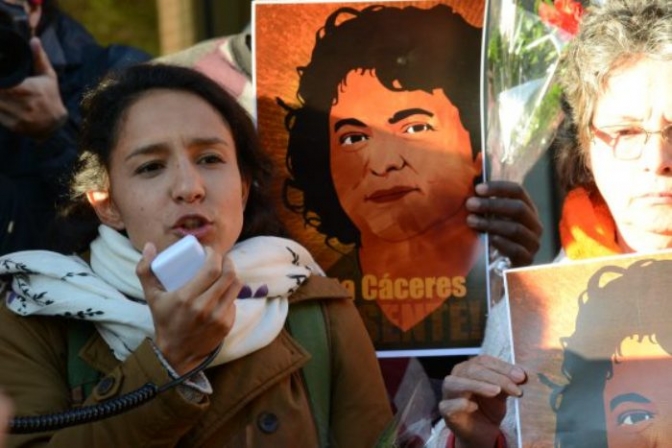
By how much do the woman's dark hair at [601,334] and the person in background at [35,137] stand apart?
1.08m

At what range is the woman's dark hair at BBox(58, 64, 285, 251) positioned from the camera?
2.62 meters

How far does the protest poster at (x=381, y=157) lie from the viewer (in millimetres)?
2865

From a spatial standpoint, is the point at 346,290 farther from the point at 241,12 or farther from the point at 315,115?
the point at 241,12

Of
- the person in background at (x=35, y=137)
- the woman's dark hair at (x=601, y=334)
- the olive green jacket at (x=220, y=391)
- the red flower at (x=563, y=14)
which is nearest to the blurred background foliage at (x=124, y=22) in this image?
the person in background at (x=35, y=137)

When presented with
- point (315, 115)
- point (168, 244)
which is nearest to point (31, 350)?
point (168, 244)

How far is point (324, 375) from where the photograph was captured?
2.54 m

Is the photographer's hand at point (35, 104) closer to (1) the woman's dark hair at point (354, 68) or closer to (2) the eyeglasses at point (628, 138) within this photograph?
(1) the woman's dark hair at point (354, 68)

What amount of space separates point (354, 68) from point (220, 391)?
2.62 feet

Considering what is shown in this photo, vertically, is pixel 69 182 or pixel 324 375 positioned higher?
pixel 69 182

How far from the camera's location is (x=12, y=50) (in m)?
2.74

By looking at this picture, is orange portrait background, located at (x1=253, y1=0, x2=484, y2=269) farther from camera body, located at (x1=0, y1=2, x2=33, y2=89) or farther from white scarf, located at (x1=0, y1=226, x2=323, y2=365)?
camera body, located at (x1=0, y1=2, x2=33, y2=89)

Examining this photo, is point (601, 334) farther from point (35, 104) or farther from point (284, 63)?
point (35, 104)

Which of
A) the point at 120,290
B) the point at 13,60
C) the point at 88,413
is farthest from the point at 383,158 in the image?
the point at 88,413

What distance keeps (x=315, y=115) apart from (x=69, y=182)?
516 millimetres
